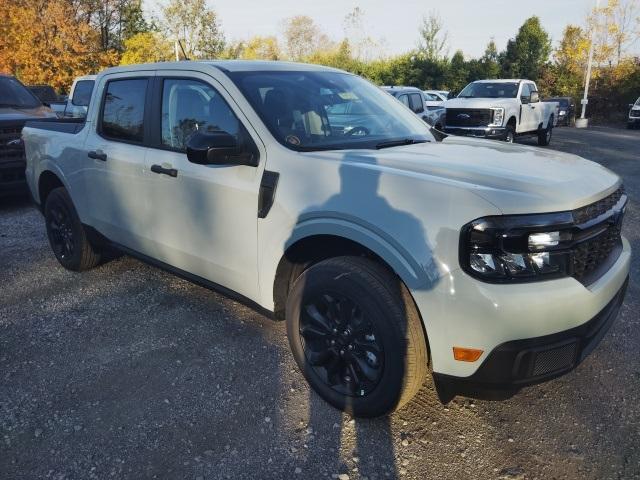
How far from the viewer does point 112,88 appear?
13.6 ft

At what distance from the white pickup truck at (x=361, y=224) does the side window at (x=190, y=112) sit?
0.04 ft

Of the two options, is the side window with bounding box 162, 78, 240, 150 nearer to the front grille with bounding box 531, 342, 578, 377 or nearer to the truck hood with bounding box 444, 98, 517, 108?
Result: the front grille with bounding box 531, 342, 578, 377

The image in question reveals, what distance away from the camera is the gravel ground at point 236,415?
2.43 meters

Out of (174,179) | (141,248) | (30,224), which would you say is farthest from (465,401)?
(30,224)

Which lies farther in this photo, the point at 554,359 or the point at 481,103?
the point at 481,103

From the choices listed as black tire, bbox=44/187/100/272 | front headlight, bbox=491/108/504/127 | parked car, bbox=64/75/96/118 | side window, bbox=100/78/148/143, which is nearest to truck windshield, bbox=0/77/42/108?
parked car, bbox=64/75/96/118

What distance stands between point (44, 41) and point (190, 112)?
23.2 meters

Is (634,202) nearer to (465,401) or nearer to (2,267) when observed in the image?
(465,401)

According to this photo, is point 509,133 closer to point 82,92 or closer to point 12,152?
point 82,92

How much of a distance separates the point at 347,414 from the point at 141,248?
6.70 feet

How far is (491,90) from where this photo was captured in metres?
14.4

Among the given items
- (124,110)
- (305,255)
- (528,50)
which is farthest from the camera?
(528,50)

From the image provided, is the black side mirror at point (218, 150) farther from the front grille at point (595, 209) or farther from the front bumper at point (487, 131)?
the front bumper at point (487, 131)

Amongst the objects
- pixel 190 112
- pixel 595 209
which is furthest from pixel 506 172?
pixel 190 112
